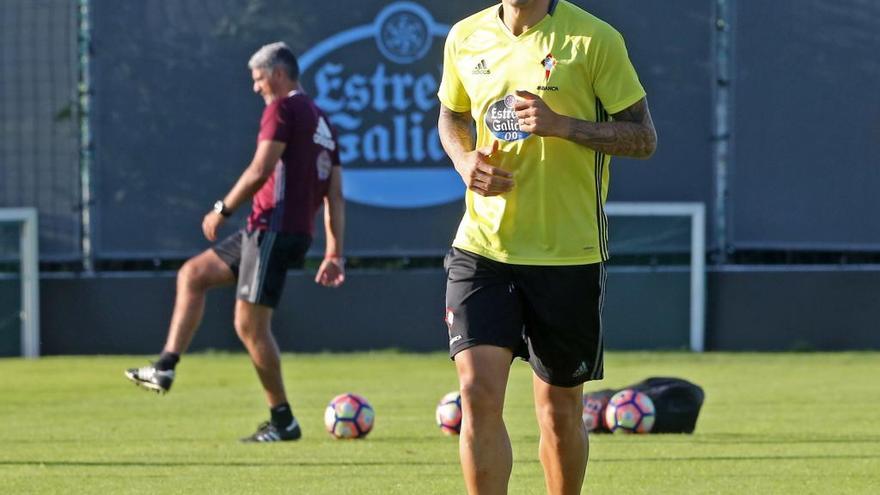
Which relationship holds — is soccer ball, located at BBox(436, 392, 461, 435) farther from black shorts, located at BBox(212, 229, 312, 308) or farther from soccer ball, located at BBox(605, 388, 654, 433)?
black shorts, located at BBox(212, 229, 312, 308)

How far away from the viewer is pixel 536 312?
18.7 feet

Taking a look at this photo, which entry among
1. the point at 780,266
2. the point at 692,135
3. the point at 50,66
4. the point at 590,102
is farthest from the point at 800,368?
the point at 590,102

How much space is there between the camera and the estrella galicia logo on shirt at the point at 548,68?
560 cm

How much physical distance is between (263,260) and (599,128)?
418cm

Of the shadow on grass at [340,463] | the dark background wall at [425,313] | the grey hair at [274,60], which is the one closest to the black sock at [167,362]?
the shadow on grass at [340,463]

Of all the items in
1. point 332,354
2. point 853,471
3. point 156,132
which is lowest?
point 332,354

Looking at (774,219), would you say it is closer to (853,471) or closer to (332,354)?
(332,354)

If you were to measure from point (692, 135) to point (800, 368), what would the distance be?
303 centimetres

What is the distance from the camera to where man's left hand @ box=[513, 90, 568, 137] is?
5375 millimetres

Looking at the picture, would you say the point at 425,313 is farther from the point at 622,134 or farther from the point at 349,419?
the point at 622,134

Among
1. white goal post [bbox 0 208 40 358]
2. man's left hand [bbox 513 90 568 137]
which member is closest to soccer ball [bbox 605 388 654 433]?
man's left hand [bbox 513 90 568 137]

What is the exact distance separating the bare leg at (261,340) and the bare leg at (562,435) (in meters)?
3.68

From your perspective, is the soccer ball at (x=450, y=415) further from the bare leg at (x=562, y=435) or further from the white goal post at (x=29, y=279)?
the white goal post at (x=29, y=279)

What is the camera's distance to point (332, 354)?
16.8 metres
